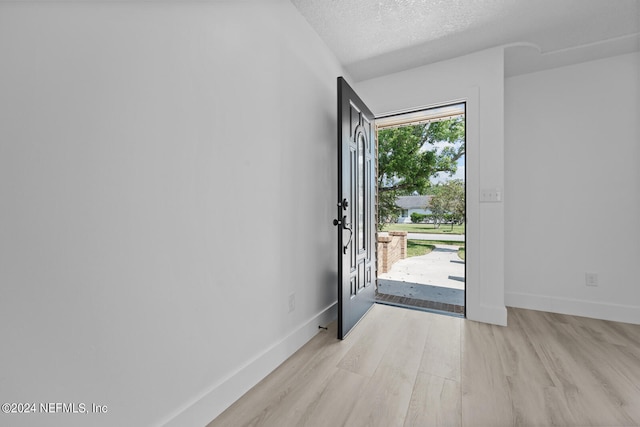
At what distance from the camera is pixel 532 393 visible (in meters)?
1.43

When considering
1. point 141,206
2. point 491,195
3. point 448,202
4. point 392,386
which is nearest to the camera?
point 141,206

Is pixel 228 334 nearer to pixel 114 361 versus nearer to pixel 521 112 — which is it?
pixel 114 361

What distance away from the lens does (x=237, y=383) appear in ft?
4.53

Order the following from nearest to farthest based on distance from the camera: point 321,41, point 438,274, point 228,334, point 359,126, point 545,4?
point 228,334
point 545,4
point 321,41
point 359,126
point 438,274

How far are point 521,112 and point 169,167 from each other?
3465mm

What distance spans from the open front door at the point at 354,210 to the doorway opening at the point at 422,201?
129 centimetres

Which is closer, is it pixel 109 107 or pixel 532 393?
pixel 109 107

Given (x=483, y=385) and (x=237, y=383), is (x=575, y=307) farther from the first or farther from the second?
(x=237, y=383)

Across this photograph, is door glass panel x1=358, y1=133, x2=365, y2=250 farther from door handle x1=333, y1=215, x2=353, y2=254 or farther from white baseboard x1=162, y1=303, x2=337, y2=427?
white baseboard x1=162, y1=303, x2=337, y2=427

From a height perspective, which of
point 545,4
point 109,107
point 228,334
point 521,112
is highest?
point 545,4

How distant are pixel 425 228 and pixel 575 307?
2466 mm

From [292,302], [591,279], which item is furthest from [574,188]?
[292,302]

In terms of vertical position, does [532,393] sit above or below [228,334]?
below

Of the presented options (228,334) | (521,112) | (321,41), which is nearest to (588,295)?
(521,112)
